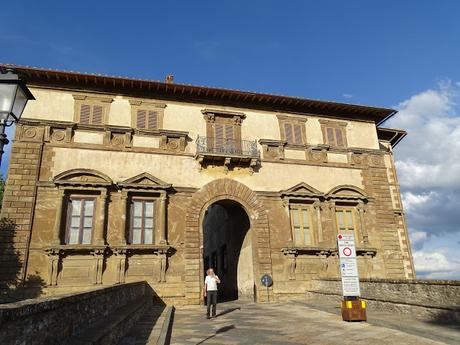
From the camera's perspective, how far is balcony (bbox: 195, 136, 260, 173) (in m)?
17.3

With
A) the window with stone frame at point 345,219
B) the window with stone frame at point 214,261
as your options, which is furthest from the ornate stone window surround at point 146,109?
the window with stone frame at point 214,261

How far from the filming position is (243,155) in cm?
1756

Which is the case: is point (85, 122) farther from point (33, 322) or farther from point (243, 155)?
point (33, 322)

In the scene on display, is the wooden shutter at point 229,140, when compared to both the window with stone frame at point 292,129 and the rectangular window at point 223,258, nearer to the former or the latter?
the window with stone frame at point 292,129

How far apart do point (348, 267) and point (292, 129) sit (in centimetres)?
1024

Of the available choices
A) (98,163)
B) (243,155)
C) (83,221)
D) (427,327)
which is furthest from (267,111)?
(427,327)

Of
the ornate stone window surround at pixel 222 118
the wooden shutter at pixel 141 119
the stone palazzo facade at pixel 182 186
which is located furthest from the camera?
the ornate stone window surround at pixel 222 118

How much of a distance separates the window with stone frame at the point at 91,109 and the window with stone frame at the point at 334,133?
37.5ft

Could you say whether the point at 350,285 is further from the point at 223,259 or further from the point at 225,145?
the point at 223,259

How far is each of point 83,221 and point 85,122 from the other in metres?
4.61

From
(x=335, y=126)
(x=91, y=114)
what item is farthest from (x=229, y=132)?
(x=91, y=114)

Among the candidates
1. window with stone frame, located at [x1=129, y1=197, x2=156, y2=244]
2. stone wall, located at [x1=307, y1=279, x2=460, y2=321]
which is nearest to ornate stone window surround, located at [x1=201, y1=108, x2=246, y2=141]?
window with stone frame, located at [x1=129, y1=197, x2=156, y2=244]

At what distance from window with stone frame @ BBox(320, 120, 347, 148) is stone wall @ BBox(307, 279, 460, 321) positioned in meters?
8.47

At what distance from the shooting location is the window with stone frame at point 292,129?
19172 mm
